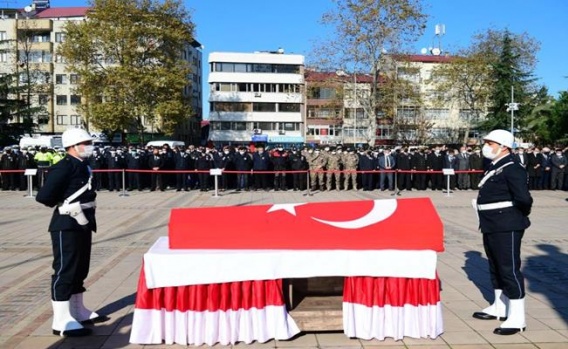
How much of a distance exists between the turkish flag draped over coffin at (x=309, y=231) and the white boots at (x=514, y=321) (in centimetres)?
106

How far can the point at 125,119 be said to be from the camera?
41.1 meters

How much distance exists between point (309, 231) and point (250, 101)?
70975mm

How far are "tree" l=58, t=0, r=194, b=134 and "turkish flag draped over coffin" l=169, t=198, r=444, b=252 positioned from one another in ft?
117

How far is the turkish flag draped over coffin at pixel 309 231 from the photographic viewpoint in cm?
515

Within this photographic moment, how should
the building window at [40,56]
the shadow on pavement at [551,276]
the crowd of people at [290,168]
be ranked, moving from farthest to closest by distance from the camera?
1. the building window at [40,56]
2. the crowd of people at [290,168]
3. the shadow on pavement at [551,276]

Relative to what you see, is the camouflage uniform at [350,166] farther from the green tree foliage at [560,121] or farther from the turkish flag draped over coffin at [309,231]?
the green tree foliage at [560,121]

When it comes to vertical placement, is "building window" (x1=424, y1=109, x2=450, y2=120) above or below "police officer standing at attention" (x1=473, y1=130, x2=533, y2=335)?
above

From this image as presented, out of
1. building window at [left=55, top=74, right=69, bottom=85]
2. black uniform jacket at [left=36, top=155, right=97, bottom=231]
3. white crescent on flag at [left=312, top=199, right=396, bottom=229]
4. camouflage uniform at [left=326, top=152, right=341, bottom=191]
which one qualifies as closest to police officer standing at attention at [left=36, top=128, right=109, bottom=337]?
black uniform jacket at [left=36, top=155, right=97, bottom=231]

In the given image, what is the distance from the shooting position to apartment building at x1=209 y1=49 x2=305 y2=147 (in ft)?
244

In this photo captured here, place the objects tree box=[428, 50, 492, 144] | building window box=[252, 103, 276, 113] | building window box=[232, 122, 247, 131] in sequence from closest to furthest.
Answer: tree box=[428, 50, 492, 144]
building window box=[232, 122, 247, 131]
building window box=[252, 103, 276, 113]

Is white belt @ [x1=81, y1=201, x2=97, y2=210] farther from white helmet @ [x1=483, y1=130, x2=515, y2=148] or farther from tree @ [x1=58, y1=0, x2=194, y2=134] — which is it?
tree @ [x1=58, y1=0, x2=194, y2=134]

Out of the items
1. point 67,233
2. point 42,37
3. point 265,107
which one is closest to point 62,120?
point 42,37

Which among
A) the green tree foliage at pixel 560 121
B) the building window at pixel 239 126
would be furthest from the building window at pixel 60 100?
the green tree foliage at pixel 560 121

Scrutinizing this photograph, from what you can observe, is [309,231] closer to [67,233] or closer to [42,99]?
[67,233]
